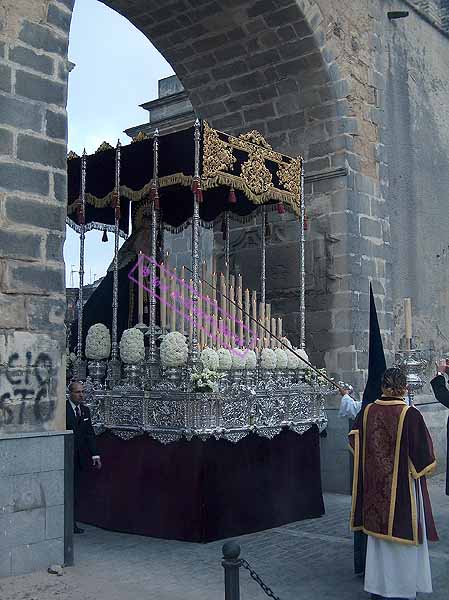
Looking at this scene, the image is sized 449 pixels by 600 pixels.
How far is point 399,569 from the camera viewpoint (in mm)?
5621

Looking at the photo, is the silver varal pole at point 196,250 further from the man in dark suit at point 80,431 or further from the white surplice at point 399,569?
the white surplice at point 399,569

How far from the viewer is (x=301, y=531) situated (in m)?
8.13

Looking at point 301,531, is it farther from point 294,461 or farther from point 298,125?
point 298,125

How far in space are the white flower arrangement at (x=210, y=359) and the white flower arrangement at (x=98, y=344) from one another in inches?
59.8

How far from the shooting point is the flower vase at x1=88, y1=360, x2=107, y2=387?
8781mm

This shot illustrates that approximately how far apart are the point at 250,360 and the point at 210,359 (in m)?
0.70

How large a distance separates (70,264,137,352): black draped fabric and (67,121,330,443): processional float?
0.03m

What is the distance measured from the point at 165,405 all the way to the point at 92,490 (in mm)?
1518

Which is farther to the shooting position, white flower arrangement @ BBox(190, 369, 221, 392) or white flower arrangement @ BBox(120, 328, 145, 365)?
white flower arrangement @ BBox(120, 328, 145, 365)

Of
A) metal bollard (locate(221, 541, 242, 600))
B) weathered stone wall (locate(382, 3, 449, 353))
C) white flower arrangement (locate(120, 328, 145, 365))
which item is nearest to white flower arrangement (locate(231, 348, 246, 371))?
white flower arrangement (locate(120, 328, 145, 365))

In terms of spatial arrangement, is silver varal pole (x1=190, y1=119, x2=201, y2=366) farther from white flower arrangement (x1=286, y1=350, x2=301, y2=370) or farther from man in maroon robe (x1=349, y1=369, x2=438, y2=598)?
man in maroon robe (x1=349, y1=369, x2=438, y2=598)

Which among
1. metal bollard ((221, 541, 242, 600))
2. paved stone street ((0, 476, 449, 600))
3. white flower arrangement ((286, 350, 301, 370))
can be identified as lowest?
paved stone street ((0, 476, 449, 600))

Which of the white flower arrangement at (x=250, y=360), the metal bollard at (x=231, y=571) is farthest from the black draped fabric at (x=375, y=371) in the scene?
the metal bollard at (x=231, y=571)

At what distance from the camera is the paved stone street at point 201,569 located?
5.87m
